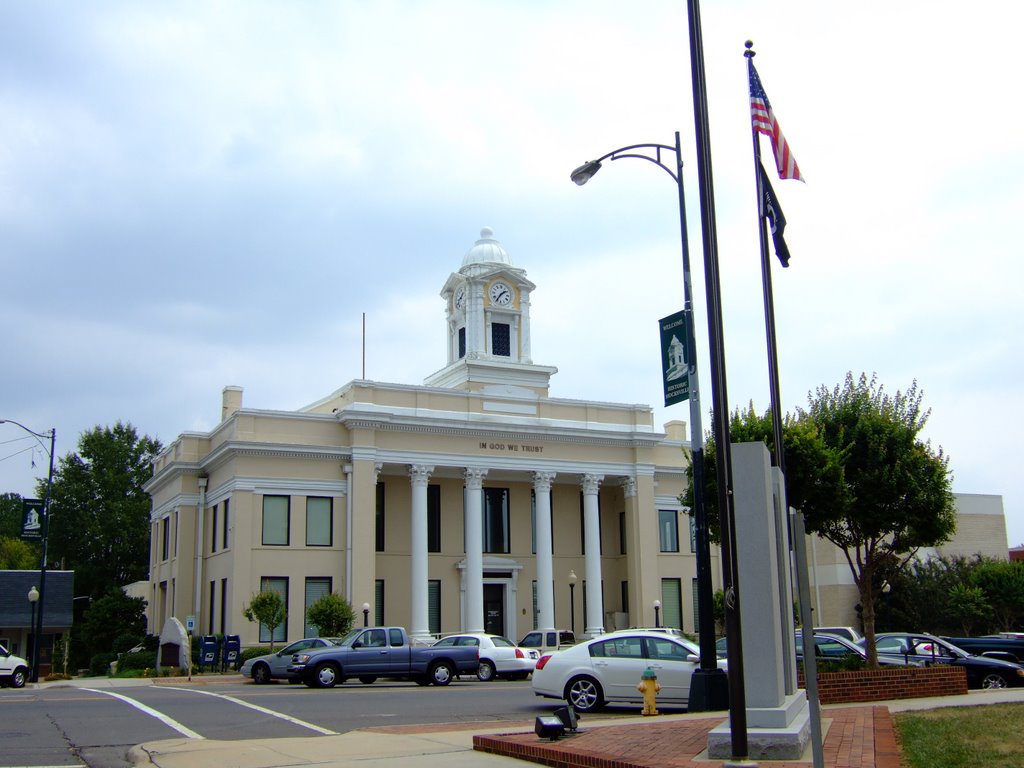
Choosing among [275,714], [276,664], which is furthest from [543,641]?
[275,714]

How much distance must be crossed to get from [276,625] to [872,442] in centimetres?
2488

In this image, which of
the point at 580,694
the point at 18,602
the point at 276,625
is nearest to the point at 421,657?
the point at 580,694

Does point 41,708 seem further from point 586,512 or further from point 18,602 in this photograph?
point 18,602

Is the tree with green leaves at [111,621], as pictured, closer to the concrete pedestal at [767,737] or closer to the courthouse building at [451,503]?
the courthouse building at [451,503]

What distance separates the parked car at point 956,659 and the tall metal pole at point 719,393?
13850 millimetres

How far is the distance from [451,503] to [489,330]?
354 inches

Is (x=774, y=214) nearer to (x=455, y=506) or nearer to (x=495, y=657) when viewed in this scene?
(x=495, y=657)

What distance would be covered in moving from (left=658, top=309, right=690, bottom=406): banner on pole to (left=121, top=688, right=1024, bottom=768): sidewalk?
564cm

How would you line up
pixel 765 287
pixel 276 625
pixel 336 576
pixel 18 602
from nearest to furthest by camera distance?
pixel 765 287 < pixel 276 625 < pixel 336 576 < pixel 18 602

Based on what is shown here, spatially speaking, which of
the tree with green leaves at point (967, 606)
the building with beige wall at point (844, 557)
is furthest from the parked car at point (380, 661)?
the building with beige wall at point (844, 557)

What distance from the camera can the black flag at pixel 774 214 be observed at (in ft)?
54.0

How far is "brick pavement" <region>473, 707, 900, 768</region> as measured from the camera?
10922 millimetres

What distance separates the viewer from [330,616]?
40281mm

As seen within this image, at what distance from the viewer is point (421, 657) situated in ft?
94.6
